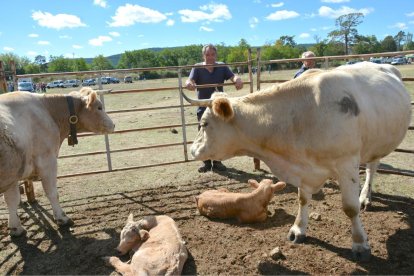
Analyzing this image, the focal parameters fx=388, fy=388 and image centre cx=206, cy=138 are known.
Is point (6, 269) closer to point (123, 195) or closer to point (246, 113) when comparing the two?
point (123, 195)

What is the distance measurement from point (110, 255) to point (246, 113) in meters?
2.24

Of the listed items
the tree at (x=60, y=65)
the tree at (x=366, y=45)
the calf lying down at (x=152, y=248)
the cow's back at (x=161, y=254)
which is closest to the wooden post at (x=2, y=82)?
the calf lying down at (x=152, y=248)

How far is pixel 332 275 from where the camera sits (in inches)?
149

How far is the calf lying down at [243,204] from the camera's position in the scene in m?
4.95

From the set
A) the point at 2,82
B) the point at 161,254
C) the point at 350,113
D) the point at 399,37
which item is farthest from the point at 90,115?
the point at 399,37

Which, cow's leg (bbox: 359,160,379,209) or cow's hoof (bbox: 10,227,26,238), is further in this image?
cow's leg (bbox: 359,160,379,209)

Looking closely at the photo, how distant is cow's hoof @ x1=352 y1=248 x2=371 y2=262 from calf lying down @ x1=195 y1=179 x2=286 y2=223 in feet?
4.13

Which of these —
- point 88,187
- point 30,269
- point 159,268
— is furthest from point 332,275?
point 88,187

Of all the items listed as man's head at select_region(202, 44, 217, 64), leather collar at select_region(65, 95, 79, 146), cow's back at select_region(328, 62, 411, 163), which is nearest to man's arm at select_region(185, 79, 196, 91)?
man's head at select_region(202, 44, 217, 64)

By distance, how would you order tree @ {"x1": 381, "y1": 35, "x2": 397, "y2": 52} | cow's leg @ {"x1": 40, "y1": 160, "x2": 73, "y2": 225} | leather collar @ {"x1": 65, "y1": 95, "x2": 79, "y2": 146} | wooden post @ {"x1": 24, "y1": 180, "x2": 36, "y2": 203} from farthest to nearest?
tree @ {"x1": 381, "y1": 35, "x2": 397, "y2": 52} < wooden post @ {"x1": 24, "y1": 180, "x2": 36, "y2": 203} < leather collar @ {"x1": 65, "y1": 95, "x2": 79, "y2": 146} < cow's leg @ {"x1": 40, "y1": 160, "x2": 73, "y2": 225}

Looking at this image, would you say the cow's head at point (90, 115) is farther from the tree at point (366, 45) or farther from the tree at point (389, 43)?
the tree at point (389, 43)

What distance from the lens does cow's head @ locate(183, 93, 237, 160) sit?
4.22 metres

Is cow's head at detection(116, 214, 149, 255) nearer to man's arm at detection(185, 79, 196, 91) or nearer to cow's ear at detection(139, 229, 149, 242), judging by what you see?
cow's ear at detection(139, 229, 149, 242)

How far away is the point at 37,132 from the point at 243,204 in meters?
2.83
